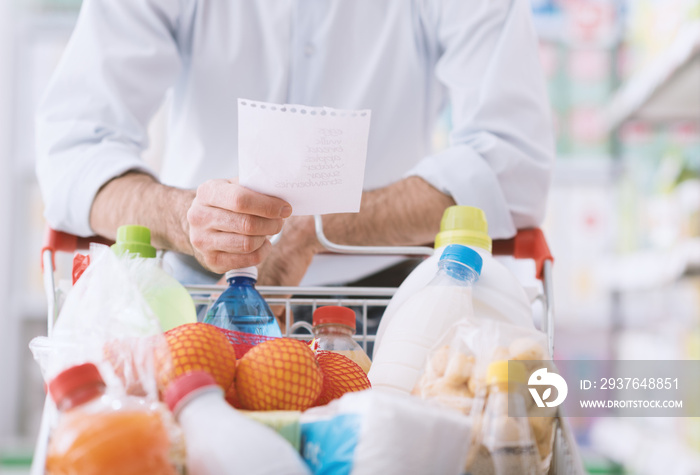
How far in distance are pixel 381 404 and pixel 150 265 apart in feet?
1.26

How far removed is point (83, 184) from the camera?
1094 mm

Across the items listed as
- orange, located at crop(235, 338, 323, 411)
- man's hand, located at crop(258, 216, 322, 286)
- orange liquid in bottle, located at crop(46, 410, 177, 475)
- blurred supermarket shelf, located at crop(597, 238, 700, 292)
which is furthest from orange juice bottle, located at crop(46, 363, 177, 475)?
blurred supermarket shelf, located at crop(597, 238, 700, 292)

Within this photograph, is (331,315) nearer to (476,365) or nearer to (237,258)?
(237,258)

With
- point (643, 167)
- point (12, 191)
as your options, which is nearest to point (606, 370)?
point (643, 167)

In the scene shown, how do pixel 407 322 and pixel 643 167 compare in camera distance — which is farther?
pixel 643 167

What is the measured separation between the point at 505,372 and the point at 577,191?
2685 mm

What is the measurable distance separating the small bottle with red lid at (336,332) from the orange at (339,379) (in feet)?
0.36

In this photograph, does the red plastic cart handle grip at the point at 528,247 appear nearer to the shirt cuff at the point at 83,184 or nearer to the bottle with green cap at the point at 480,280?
the bottle with green cap at the point at 480,280

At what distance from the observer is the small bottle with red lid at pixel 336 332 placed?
787mm

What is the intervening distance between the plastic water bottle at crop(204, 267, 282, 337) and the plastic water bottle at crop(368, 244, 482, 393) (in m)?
0.17

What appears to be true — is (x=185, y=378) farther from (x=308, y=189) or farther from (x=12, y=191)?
(x=12, y=191)

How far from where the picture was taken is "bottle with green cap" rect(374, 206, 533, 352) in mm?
713

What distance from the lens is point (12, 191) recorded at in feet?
9.71

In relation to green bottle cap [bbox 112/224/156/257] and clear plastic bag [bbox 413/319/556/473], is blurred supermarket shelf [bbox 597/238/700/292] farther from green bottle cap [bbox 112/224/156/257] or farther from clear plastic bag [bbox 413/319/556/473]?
green bottle cap [bbox 112/224/156/257]
